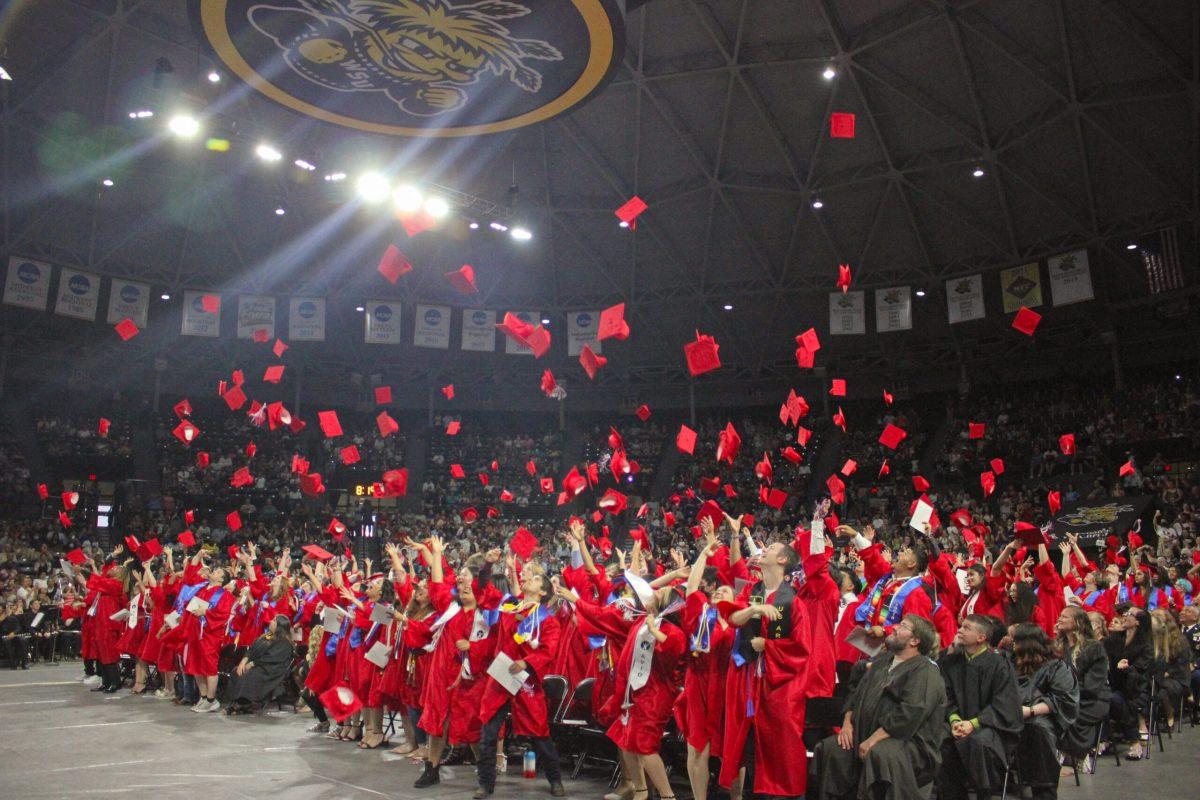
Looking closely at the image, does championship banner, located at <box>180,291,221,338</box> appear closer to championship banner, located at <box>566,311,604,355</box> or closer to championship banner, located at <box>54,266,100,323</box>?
championship banner, located at <box>54,266,100,323</box>

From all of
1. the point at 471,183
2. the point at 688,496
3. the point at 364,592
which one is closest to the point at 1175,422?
the point at 688,496

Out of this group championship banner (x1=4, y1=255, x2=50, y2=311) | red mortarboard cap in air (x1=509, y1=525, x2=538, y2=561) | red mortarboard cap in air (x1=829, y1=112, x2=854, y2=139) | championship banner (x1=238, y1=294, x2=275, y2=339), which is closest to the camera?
red mortarboard cap in air (x1=509, y1=525, x2=538, y2=561)

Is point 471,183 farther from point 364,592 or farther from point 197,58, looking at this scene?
point 364,592

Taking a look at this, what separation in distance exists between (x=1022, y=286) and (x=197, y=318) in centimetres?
2250

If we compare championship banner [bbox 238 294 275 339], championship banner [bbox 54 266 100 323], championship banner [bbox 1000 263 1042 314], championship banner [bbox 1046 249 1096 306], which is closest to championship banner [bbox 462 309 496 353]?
championship banner [bbox 238 294 275 339]

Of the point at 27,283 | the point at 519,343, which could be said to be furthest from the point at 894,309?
the point at 27,283

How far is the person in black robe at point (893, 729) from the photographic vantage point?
17.7ft

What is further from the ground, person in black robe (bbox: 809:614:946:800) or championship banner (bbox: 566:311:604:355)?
championship banner (bbox: 566:311:604:355)

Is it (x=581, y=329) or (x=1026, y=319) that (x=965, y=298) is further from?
(x=581, y=329)

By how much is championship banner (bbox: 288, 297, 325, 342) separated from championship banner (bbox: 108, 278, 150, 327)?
391 centimetres

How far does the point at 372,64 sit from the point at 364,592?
6052 mm

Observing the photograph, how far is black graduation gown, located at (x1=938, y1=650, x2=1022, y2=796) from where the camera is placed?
5.92 metres

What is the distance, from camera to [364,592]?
10.8m

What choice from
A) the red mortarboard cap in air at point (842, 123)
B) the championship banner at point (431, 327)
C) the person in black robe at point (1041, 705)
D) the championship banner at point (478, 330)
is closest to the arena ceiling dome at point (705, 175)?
the championship banner at point (478, 330)
